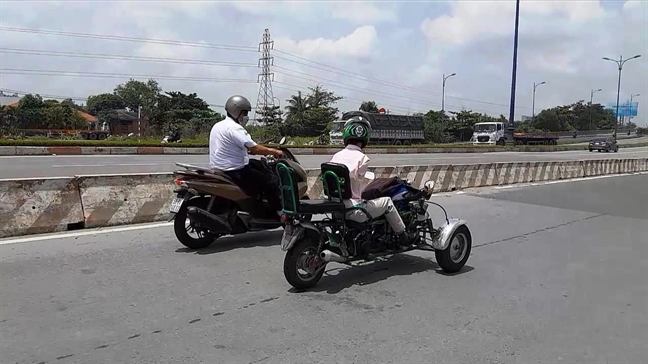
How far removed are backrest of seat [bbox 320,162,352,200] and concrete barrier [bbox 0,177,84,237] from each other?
3.89 meters

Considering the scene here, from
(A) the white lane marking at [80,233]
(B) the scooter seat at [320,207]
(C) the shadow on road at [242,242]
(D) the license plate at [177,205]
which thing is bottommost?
(C) the shadow on road at [242,242]

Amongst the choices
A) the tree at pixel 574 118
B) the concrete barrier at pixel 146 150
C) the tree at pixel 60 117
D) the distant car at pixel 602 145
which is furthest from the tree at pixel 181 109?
the tree at pixel 574 118

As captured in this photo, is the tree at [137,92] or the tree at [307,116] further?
the tree at [137,92]

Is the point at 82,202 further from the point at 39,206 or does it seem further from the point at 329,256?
the point at 329,256

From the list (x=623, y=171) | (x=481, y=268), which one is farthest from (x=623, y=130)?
(x=481, y=268)

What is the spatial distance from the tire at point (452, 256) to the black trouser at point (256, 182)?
80.6 inches

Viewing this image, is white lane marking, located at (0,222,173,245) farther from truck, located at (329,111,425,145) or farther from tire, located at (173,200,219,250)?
truck, located at (329,111,425,145)

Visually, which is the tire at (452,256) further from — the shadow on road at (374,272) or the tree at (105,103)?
the tree at (105,103)

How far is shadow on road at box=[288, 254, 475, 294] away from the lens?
4.85 m

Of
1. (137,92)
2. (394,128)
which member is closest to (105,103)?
(137,92)

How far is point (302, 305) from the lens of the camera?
4.29m

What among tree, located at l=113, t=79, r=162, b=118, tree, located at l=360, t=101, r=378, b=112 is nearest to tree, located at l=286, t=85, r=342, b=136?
tree, located at l=360, t=101, r=378, b=112

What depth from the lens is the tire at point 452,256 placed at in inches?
210

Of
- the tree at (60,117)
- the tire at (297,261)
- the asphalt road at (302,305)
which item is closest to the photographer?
the asphalt road at (302,305)
